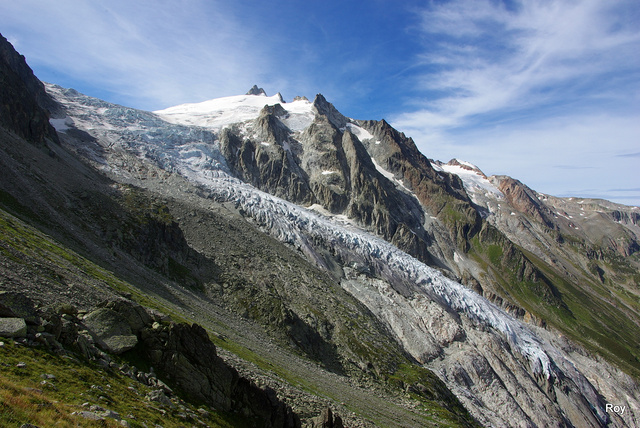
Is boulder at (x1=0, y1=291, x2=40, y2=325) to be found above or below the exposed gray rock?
above

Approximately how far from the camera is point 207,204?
96.4 meters

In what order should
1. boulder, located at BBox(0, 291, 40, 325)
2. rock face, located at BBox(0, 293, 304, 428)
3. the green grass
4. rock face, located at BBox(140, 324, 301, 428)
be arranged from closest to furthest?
the green grass, boulder, located at BBox(0, 291, 40, 325), rock face, located at BBox(0, 293, 304, 428), rock face, located at BBox(140, 324, 301, 428)

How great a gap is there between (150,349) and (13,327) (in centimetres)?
743

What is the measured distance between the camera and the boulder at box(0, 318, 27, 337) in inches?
590

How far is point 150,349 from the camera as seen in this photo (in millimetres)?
21188

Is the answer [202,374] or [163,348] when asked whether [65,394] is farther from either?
[202,374]

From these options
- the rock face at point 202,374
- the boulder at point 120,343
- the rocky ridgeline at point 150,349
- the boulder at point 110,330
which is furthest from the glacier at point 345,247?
the boulder at point 110,330

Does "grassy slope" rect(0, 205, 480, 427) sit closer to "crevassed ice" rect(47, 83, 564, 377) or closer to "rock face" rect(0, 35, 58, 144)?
"crevassed ice" rect(47, 83, 564, 377)

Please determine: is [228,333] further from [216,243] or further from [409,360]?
[409,360]

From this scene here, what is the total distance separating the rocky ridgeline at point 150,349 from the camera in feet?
53.4

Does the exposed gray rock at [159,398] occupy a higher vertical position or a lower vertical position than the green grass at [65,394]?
lower

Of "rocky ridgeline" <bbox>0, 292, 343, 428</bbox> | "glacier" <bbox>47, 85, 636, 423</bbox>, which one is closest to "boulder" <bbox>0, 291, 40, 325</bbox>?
"rocky ridgeline" <bbox>0, 292, 343, 428</bbox>

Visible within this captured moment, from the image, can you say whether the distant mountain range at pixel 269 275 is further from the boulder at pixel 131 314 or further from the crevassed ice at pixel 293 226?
the boulder at pixel 131 314

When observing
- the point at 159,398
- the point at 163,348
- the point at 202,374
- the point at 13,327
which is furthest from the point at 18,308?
the point at 202,374
